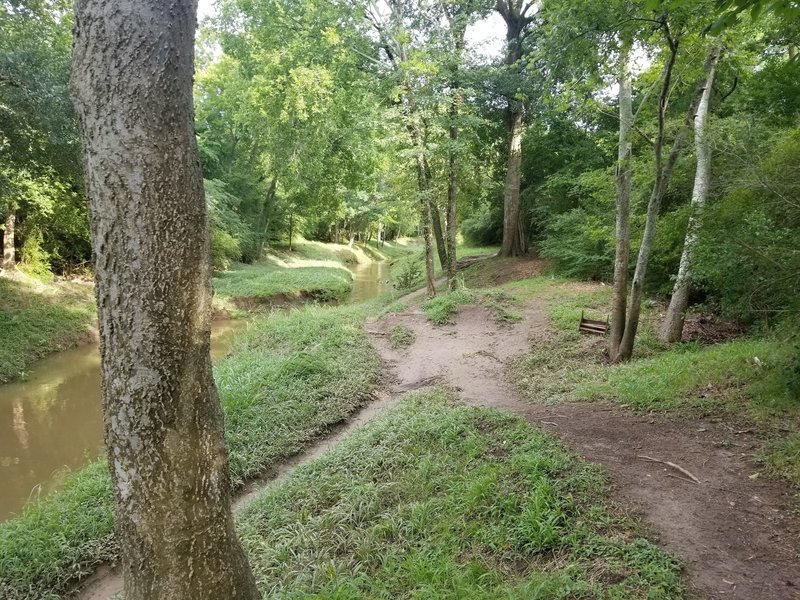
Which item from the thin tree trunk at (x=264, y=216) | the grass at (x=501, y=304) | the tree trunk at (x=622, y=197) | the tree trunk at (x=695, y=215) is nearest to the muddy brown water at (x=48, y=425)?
the grass at (x=501, y=304)

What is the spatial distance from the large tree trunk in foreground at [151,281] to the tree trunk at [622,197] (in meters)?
6.47

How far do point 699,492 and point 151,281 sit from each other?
4.13 m

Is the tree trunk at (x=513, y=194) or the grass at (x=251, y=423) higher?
the tree trunk at (x=513, y=194)

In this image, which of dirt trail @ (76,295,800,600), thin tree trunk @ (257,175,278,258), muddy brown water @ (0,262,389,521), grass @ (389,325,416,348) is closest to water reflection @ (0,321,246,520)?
muddy brown water @ (0,262,389,521)

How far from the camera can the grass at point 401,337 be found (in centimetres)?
1050

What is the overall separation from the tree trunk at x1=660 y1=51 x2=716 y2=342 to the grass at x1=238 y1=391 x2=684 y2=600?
3.87 metres

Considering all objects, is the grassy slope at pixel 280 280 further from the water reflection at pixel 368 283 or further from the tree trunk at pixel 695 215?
the tree trunk at pixel 695 215

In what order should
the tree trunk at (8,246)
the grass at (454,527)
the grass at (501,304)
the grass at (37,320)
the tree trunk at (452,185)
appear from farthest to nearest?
1. the tree trunk at (452,185)
2. the tree trunk at (8,246)
3. the grass at (501,304)
4. the grass at (37,320)
5. the grass at (454,527)

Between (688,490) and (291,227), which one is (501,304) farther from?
(291,227)

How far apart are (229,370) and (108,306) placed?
7.30m

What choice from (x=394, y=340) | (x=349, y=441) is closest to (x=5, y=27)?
(x=394, y=340)

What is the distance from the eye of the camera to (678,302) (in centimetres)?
772

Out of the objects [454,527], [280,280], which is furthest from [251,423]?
[280,280]

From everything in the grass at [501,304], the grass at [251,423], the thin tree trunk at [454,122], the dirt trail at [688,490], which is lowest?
the grass at [251,423]
